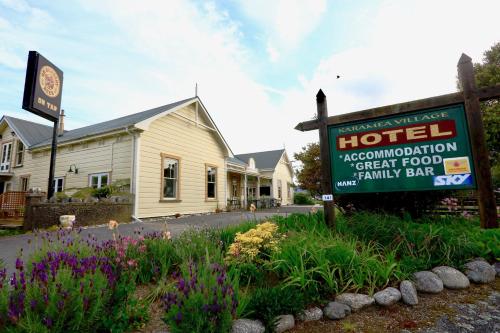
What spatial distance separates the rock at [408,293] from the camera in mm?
2629

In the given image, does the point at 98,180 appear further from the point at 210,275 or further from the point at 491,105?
the point at 491,105

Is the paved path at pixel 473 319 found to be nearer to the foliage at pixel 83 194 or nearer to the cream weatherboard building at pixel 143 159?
the cream weatherboard building at pixel 143 159

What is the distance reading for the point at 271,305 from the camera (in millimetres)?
2160

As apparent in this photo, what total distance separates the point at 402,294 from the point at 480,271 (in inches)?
55.3

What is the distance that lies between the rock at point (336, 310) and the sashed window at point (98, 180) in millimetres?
11433

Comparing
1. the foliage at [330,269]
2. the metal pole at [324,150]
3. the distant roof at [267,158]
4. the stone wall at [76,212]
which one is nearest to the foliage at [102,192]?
the stone wall at [76,212]

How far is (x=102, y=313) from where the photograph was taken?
1.92 m

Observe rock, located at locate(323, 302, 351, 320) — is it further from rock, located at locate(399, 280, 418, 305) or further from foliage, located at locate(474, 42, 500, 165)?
foliage, located at locate(474, 42, 500, 165)

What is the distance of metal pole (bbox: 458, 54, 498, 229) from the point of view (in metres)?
4.08

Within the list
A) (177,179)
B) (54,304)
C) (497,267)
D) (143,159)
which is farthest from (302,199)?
(54,304)

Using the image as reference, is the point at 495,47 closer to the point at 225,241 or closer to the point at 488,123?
the point at 488,123

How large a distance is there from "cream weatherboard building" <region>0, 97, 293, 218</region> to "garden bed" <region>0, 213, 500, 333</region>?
300 inches

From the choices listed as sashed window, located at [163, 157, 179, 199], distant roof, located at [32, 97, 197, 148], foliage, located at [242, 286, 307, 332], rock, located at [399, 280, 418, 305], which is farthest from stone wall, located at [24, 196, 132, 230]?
rock, located at [399, 280, 418, 305]

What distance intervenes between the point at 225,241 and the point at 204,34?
714 centimetres
